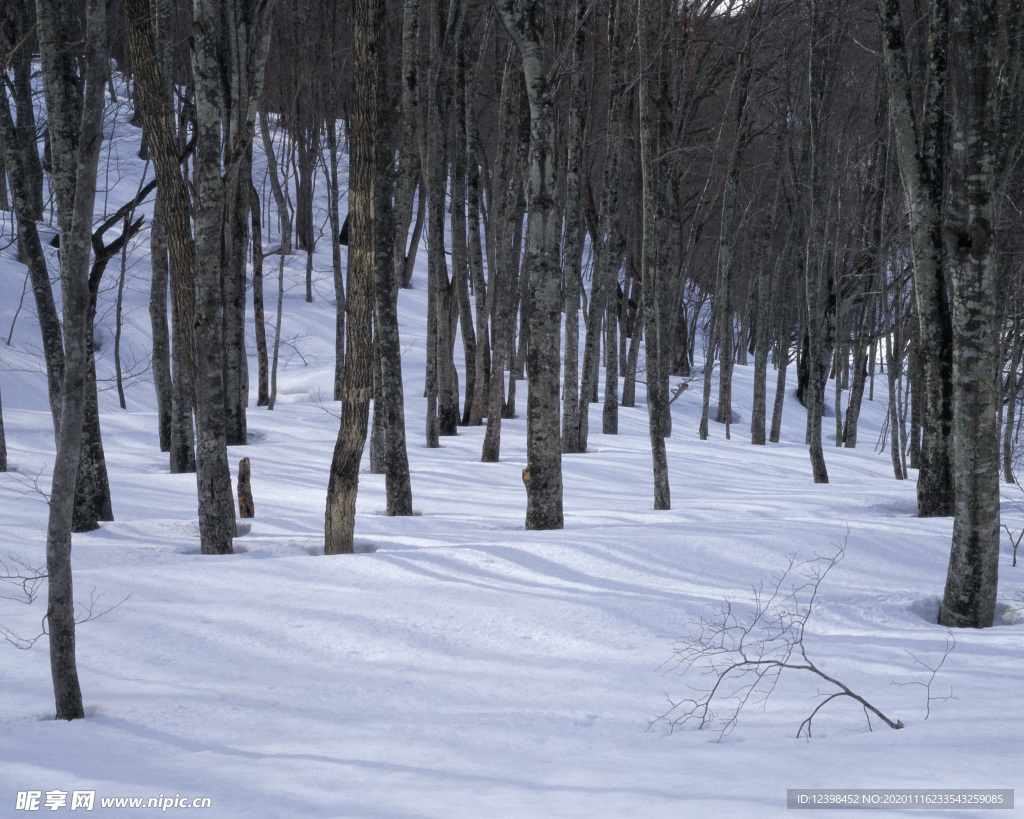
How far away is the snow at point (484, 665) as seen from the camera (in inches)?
107

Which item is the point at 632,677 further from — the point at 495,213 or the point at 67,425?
the point at 495,213

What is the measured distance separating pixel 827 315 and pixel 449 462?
1297 centimetres

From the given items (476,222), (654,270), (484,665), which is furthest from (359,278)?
(476,222)

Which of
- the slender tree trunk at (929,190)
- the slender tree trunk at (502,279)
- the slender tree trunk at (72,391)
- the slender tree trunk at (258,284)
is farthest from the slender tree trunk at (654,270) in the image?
the slender tree trunk at (258,284)

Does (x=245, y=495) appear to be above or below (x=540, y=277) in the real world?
below

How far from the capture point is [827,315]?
20516 millimetres

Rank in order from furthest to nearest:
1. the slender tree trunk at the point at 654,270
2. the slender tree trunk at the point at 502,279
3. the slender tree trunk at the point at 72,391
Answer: the slender tree trunk at the point at 502,279 → the slender tree trunk at the point at 654,270 → the slender tree trunk at the point at 72,391

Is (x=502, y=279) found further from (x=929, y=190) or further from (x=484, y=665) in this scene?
(x=484, y=665)

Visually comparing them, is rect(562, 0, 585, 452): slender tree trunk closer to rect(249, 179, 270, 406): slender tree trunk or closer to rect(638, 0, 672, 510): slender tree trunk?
rect(638, 0, 672, 510): slender tree trunk

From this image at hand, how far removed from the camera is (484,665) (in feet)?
13.5

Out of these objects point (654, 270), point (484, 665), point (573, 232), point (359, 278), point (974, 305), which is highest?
point (573, 232)

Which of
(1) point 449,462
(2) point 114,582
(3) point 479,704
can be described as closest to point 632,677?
(3) point 479,704

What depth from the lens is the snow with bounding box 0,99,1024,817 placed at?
8.89 feet

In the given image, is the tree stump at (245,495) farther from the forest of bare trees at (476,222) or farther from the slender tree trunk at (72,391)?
the slender tree trunk at (72,391)
